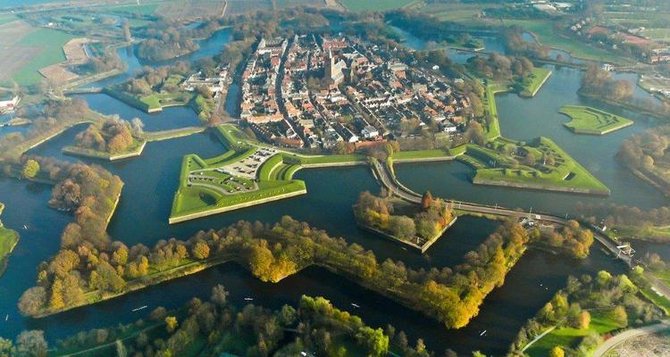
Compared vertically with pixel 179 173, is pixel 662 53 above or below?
above

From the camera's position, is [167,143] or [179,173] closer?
[179,173]

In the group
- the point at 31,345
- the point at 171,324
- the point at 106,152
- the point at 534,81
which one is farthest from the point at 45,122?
the point at 534,81

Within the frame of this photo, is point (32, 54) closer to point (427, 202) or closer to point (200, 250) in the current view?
point (200, 250)

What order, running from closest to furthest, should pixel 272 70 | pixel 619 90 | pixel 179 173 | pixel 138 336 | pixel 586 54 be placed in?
1. pixel 138 336
2. pixel 179 173
3. pixel 619 90
4. pixel 272 70
5. pixel 586 54

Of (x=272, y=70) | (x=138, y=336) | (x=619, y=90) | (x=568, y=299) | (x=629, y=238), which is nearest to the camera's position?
(x=138, y=336)

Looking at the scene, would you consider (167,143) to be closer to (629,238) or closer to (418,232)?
(418,232)

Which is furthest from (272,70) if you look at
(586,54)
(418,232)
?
(586,54)
